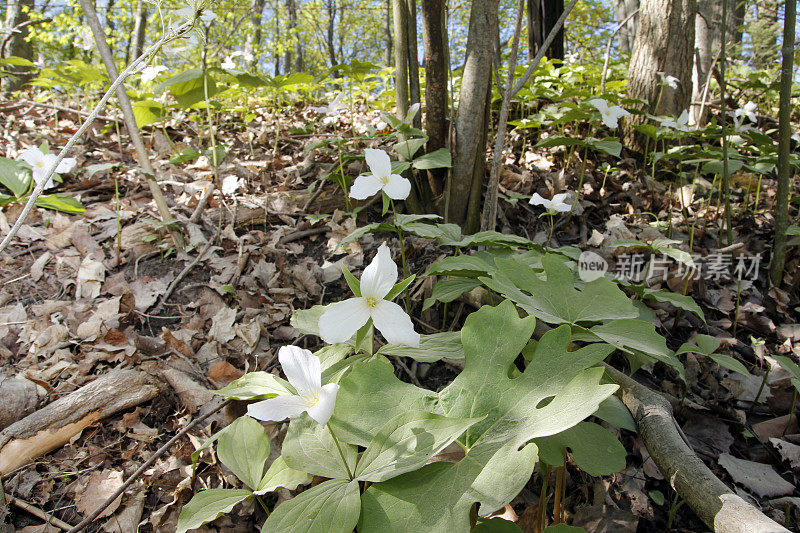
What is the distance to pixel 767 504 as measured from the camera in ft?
4.41

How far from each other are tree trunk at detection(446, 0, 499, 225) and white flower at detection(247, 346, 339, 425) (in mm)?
1767

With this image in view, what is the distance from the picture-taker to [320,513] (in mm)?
897

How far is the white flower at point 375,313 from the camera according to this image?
3.40 feet

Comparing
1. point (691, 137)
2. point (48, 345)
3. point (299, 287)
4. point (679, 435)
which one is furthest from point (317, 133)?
point (679, 435)

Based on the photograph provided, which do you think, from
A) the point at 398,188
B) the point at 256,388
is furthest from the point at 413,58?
the point at 256,388

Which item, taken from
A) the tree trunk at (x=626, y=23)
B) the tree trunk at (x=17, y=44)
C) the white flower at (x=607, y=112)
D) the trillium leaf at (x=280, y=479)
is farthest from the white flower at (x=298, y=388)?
the tree trunk at (x=626, y=23)

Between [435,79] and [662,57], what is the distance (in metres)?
2.28

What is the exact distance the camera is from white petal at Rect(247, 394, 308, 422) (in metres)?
0.89

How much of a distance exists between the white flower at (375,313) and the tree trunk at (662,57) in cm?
345

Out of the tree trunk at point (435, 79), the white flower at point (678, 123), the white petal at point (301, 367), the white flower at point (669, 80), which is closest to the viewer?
the white petal at point (301, 367)

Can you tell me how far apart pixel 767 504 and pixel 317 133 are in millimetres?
3720

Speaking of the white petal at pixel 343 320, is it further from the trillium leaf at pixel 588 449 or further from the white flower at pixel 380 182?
the white flower at pixel 380 182

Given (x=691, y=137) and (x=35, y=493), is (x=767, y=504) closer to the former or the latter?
(x=35, y=493)

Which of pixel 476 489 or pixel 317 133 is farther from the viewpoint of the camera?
pixel 317 133
